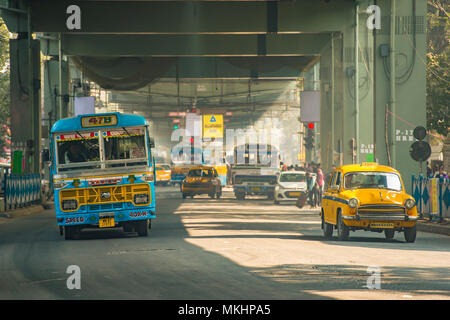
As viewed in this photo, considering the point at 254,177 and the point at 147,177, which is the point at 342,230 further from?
the point at 254,177

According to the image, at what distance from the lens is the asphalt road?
10836 millimetres

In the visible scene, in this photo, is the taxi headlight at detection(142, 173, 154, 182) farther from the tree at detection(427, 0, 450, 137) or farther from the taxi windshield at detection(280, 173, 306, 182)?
the tree at detection(427, 0, 450, 137)

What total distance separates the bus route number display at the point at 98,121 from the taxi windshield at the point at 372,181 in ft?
19.5

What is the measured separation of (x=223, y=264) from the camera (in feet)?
46.8

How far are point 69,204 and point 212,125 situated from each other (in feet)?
196

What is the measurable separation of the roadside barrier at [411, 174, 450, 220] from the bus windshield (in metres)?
9.25

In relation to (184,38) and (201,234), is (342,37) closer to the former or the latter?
(184,38)

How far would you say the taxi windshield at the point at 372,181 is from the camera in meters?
20.4

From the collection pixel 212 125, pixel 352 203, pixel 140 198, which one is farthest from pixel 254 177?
pixel 212 125

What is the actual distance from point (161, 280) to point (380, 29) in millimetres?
24230

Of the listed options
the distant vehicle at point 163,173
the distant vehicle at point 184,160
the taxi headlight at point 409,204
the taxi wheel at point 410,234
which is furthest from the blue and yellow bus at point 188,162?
the taxi headlight at point 409,204

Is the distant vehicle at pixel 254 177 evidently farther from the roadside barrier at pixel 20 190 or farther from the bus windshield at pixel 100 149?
the bus windshield at pixel 100 149

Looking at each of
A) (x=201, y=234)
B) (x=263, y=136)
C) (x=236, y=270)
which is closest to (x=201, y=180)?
(x=201, y=234)

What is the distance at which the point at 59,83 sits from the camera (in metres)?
45.4
